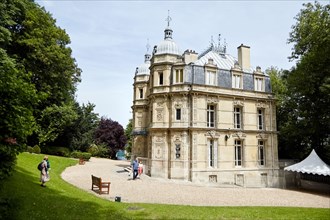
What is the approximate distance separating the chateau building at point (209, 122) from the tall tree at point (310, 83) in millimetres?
3388

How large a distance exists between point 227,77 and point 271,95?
18.2 feet

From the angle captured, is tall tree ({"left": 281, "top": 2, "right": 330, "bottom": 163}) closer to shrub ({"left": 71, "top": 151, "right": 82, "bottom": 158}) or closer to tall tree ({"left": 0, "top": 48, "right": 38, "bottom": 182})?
tall tree ({"left": 0, "top": 48, "right": 38, "bottom": 182})

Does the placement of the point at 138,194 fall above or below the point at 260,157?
below

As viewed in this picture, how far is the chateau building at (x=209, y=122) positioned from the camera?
23953 millimetres

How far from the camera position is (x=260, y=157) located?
26.7 metres

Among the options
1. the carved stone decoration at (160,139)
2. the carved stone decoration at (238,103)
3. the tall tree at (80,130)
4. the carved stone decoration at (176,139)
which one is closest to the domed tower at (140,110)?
the carved stone decoration at (160,139)

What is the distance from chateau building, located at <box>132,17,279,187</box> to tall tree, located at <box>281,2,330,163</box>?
133 inches

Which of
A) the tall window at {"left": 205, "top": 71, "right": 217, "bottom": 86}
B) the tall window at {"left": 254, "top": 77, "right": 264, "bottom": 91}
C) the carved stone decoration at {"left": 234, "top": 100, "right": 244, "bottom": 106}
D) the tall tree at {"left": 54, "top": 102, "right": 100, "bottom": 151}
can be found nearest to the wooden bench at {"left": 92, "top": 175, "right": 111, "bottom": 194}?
the tall window at {"left": 205, "top": 71, "right": 217, "bottom": 86}

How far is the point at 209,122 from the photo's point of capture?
24953mm

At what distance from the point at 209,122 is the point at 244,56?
9.11 metres

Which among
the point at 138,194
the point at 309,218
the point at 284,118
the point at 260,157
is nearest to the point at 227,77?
the point at 260,157

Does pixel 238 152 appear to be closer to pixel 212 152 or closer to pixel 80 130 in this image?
pixel 212 152

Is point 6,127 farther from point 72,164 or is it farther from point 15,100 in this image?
point 72,164

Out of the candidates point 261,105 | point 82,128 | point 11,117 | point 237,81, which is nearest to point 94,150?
point 82,128
